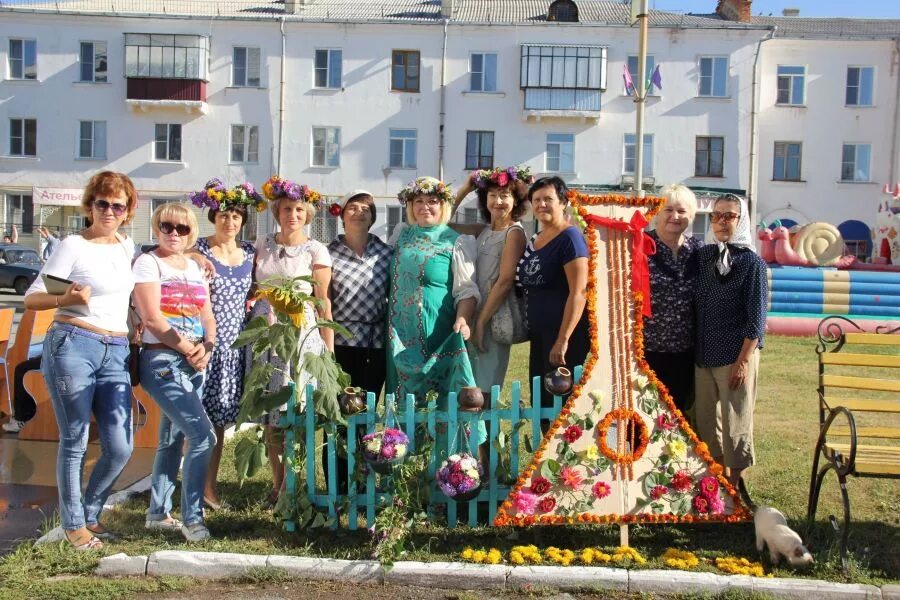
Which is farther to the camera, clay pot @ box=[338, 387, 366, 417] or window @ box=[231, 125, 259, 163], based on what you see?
window @ box=[231, 125, 259, 163]

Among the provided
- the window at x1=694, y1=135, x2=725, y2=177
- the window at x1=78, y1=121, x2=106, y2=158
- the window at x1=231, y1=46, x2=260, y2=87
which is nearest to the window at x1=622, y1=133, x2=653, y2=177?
the window at x1=694, y1=135, x2=725, y2=177

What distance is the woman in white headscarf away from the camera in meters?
4.71

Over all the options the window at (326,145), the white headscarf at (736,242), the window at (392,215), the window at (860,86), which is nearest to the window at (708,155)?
the window at (860,86)

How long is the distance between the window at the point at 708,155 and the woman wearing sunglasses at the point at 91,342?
A: 28.7m

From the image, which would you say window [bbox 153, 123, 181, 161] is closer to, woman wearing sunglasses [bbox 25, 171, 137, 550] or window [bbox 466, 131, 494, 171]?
window [bbox 466, 131, 494, 171]

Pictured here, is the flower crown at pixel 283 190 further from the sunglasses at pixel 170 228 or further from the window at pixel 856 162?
the window at pixel 856 162

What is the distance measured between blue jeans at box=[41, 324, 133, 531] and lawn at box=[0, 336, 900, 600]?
0.26m

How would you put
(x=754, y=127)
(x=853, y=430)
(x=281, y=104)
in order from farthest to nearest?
(x=754, y=127) → (x=281, y=104) → (x=853, y=430)

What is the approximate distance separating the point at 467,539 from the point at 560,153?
27294 mm

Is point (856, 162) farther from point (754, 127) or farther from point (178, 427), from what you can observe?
point (178, 427)

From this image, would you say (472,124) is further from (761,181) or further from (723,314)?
(723,314)

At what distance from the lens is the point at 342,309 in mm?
5098

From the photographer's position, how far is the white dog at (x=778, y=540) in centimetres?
417

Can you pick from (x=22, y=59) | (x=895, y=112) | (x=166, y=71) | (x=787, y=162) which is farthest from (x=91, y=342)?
(x=895, y=112)
